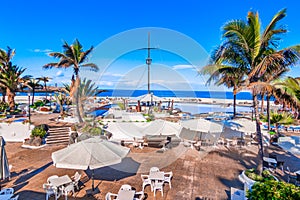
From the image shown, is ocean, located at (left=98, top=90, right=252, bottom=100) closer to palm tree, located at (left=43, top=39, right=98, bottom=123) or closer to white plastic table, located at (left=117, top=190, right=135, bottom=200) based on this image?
palm tree, located at (left=43, top=39, right=98, bottom=123)

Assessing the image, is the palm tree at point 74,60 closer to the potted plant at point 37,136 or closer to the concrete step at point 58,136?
the concrete step at point 58,136

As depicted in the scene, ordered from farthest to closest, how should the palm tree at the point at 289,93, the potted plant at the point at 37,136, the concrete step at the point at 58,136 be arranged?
the concrete step at the point at 58,136
the potted plant at the point at 37,136
the palm tree at the point at 289,93

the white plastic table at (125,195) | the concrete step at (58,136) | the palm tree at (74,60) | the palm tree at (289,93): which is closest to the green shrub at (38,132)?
the concrete step at (58,136)

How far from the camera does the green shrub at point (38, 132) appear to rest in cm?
1017

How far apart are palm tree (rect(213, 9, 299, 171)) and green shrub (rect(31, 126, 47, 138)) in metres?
10.9

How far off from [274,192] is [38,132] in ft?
Answer: 37.6

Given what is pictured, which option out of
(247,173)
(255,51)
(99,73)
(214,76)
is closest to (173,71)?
(99,73)

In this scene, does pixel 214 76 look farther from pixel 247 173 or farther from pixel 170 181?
pixel 170 181

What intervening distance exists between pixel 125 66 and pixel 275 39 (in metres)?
11.8

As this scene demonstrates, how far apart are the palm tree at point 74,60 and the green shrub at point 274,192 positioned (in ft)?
41.2

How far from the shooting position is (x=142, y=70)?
17406 millimetres

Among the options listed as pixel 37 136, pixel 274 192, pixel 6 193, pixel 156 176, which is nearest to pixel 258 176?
pixel 274 192

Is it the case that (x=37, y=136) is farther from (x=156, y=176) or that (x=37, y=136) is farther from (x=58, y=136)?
(x=156, y=176)

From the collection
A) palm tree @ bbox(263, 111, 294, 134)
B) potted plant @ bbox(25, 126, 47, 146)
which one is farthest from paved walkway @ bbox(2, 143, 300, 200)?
palm tree @ bbox(263, 111, 294, 134)
